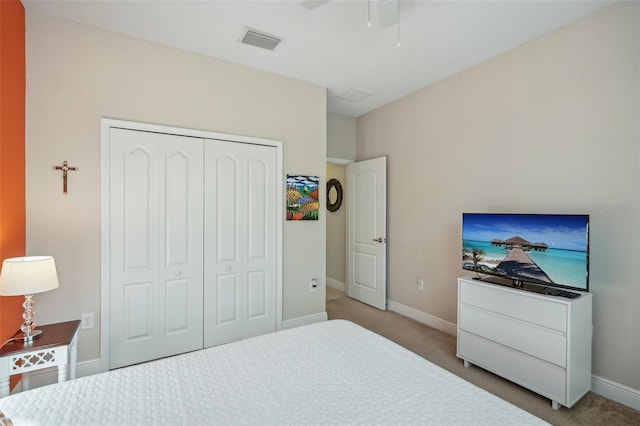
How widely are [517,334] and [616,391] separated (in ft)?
2.29

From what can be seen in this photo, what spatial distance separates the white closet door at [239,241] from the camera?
296 centimetres

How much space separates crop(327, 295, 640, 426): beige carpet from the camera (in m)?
2.02

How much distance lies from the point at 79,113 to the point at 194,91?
0.93 metres

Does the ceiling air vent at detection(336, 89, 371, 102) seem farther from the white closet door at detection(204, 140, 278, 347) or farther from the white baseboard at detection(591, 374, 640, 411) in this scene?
the white baseboard at detection(591, 374, 640, 411)

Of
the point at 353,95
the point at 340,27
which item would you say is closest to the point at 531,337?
the point at 340,27

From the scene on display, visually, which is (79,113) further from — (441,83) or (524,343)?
(524,343)

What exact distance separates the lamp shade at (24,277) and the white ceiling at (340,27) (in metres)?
1.87

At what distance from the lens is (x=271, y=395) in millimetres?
1271

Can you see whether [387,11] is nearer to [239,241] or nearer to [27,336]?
[239,241]

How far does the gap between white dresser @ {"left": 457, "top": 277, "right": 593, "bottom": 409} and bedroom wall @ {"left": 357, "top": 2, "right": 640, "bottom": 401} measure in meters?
0.24

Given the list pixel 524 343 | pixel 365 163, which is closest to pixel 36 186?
pixel 365 163

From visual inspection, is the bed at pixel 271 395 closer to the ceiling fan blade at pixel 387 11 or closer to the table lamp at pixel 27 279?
the table lamp at pixel 27 279

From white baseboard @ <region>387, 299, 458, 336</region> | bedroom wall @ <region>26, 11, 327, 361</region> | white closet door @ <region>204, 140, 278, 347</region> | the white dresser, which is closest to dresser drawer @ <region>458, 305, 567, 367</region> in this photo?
the white dresser

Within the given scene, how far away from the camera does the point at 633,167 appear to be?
211 centimetres
